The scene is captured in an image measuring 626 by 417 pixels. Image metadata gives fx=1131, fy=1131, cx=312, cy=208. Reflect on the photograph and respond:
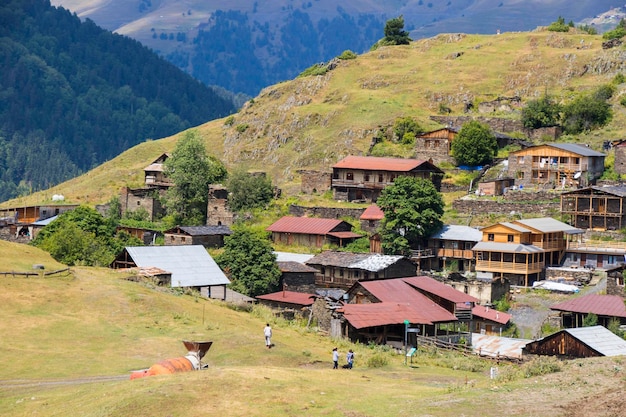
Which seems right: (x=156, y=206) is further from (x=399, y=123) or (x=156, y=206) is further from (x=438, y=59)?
(x=438, y=59)

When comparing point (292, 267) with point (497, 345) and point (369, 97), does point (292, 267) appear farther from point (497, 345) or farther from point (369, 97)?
point (369, 97)

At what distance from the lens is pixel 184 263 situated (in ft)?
231

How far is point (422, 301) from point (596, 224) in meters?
23.6

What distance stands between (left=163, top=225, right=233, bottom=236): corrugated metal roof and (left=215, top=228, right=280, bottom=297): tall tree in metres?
9.34

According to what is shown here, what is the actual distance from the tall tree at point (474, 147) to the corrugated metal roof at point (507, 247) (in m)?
19.8

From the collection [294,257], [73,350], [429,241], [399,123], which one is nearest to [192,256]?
[294,257]

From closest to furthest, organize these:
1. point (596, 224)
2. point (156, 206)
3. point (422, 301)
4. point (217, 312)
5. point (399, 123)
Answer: point (217, 312)
point (422, 301)
point (596, 224)
point (156, 206)
point (399, 123)

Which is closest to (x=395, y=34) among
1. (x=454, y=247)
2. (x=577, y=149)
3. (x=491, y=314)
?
(x=577, y=149)

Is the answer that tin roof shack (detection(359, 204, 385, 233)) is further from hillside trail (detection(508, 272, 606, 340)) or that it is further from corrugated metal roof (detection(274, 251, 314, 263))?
hillside trail (detection(508, 272, 606, 340))

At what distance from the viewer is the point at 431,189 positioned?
84.8 m

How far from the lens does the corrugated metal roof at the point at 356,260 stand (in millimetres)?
75812

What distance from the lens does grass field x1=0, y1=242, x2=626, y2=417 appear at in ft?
108

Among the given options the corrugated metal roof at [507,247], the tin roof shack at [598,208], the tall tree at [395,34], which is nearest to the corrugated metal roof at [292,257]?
the corrugated metal roof at [507,247]

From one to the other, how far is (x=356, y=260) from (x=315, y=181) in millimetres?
23029
